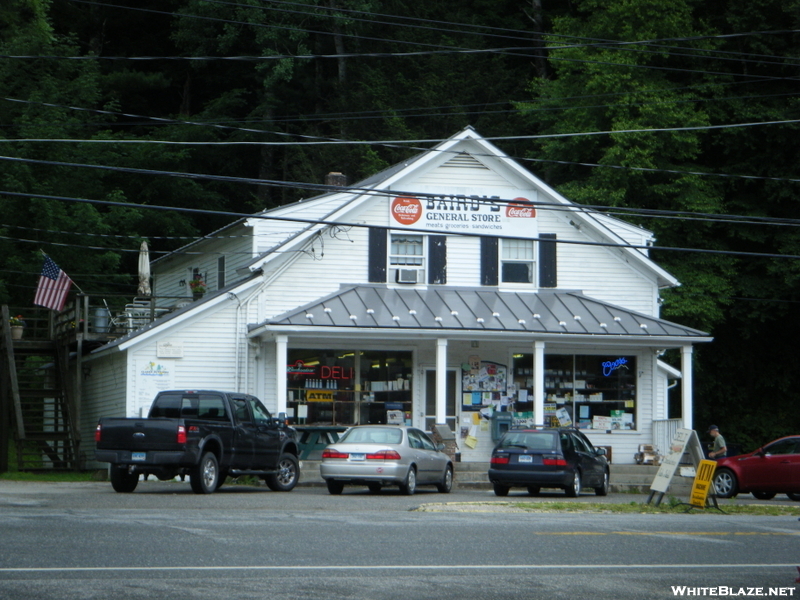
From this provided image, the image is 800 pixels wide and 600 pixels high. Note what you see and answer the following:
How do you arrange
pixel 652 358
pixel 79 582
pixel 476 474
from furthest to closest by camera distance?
pixel 652 358 → pixel 476 474 → pixel 79 582

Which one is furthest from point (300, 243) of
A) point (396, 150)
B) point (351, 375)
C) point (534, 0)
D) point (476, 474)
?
point (534, 0)

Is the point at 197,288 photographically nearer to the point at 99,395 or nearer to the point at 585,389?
the point at 99,395

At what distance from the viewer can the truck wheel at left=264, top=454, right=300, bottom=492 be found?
23.2 meters

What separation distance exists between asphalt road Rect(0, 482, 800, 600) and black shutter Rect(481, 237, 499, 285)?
Answer: 13796 mm

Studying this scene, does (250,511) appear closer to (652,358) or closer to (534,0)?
(652,358)

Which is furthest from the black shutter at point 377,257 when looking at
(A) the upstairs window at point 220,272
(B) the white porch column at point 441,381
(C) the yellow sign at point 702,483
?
(C) the yellow sign at point 702,483

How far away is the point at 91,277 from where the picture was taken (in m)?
41.3

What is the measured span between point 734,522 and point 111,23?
46070mm

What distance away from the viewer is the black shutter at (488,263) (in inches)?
1246

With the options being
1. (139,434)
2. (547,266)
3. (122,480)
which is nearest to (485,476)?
(547,266)

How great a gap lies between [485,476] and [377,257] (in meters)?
6.77

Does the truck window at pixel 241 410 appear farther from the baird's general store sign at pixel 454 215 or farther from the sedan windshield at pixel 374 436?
the baird's general store sign at pixel 454 215

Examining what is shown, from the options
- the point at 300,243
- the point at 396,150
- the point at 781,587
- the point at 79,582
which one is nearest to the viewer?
the point at 79,582

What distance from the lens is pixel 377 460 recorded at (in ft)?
73.6
